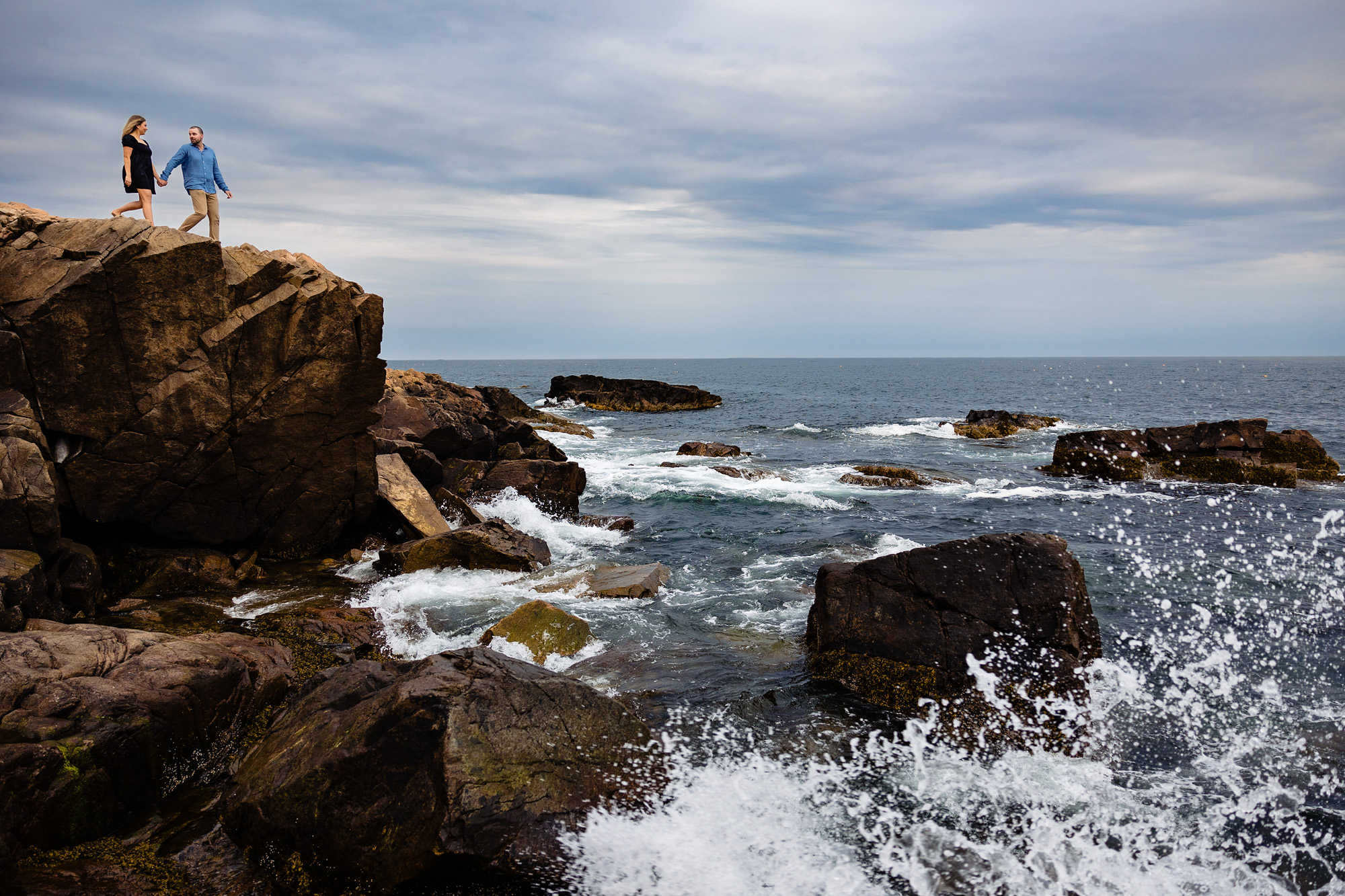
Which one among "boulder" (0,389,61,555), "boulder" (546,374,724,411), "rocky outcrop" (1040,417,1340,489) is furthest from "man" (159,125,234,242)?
"boulder" (546,374,724,411)

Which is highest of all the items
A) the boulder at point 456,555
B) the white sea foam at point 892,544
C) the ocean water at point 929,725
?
the boulder at point 456,555

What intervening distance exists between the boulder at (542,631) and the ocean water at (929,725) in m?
0.30

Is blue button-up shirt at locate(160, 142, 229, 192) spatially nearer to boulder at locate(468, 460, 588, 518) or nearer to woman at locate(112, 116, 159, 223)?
→ woman at locate(112, 116, 159, 223)

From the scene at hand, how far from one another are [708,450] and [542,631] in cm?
2402

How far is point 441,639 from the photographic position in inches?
453

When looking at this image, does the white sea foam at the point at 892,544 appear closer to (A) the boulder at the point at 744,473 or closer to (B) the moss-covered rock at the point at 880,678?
(B) the moss-covered rock at the point at 880,678

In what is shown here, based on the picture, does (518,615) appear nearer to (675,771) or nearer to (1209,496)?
(675,771)

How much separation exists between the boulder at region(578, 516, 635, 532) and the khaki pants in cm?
1039

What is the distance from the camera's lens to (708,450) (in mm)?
34594

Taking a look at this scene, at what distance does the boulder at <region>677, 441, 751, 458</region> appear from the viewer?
112 ft

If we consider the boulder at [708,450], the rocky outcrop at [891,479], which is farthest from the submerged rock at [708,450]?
the rocky outcrop at [891,479]

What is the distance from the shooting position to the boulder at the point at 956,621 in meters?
9.30

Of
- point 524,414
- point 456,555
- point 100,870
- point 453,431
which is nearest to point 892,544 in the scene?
point 456,555

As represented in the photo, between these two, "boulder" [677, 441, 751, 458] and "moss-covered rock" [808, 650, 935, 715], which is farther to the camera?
"boulder" [677, 441, 751, 458]
